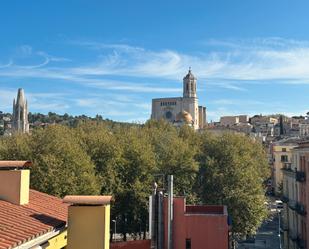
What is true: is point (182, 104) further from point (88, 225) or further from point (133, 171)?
point (88, 225)

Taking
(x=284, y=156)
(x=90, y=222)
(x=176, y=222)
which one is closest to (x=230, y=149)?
(x=176, y=222)

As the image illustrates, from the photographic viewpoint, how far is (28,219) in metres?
8.83

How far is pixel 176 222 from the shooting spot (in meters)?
23.5

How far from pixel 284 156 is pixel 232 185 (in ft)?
114

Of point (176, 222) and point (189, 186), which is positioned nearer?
point (176, 222)

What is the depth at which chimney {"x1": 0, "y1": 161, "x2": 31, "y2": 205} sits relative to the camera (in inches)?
393

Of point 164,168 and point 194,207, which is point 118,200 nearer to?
point 164,168

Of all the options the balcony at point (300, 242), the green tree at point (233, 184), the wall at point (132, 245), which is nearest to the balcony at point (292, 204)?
the balcony at point (300, 242)

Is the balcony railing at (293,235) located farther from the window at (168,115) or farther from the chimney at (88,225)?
the window at (168,115)

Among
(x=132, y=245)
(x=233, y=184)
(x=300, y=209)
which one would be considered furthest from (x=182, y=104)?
(x=132, y=245)

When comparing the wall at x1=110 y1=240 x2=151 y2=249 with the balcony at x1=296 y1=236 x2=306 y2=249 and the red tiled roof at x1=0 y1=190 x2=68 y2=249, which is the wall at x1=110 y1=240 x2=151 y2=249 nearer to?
the red tiled roof at x1=0 y1=190 x2=68 y2=249

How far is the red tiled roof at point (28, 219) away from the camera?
24.6 ft

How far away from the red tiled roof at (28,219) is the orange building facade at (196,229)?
12719mm

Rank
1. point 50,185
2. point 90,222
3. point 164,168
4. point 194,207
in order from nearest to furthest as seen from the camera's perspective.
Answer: point 90,222 < point 194,207 < point 50,185 < point 164,168
